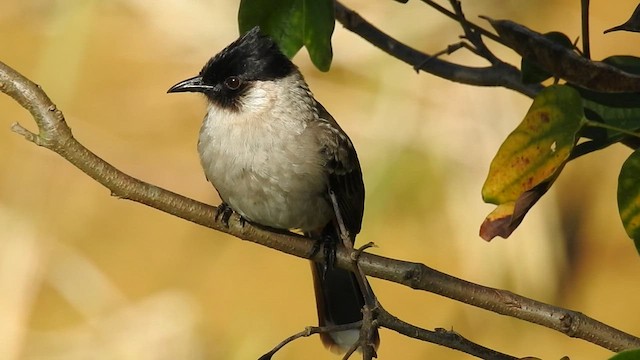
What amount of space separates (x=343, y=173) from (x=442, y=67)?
34 cm

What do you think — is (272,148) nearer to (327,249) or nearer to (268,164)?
(268,164)

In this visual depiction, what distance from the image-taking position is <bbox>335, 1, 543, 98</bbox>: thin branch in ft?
8.04

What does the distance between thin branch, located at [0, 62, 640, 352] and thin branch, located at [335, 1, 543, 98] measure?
0.69 metres

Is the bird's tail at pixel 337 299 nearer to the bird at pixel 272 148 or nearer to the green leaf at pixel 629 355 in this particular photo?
the bird at pixel 272 148

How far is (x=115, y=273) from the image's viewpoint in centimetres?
430

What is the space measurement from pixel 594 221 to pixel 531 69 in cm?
232

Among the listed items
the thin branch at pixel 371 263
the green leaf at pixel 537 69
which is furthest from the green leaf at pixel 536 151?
the green leaf at pixel 537 69

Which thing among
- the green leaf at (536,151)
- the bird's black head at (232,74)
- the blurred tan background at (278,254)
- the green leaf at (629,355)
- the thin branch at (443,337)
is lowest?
the green leaf at (629,355)

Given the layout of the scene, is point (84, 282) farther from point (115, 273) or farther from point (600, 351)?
point (600, 351)

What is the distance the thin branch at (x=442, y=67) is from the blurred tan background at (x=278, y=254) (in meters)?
1.43

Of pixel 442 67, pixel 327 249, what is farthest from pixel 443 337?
pixel 442 67

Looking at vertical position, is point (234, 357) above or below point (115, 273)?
below

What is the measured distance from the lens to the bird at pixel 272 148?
2424 mm

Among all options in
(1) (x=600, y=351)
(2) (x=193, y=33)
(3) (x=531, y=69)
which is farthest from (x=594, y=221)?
(3) (x=531, y=69)
